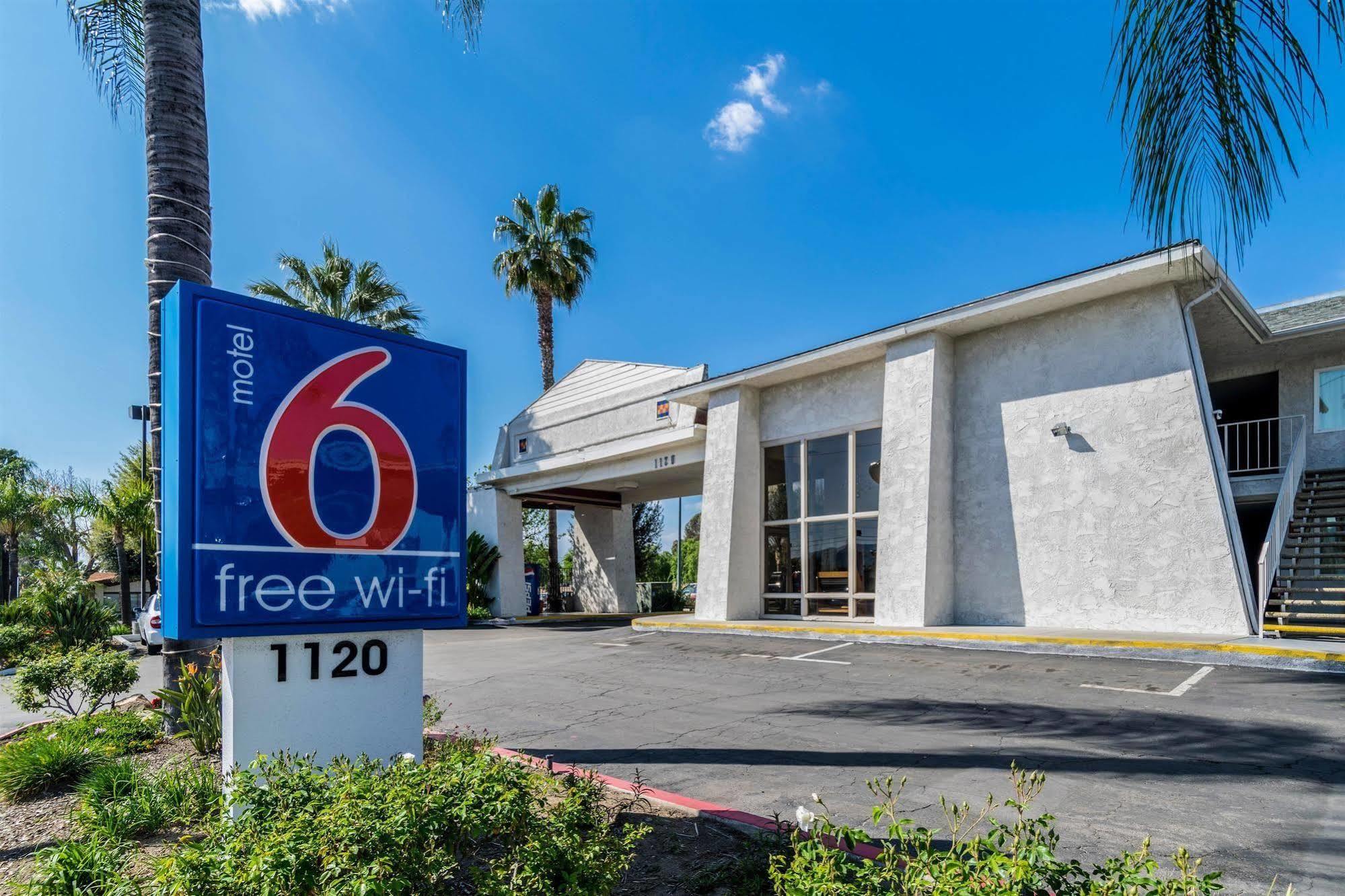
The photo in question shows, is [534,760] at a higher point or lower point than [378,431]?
lower

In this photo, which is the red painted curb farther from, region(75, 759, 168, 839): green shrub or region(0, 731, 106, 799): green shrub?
region(0, 731, 106, 799): green shrub

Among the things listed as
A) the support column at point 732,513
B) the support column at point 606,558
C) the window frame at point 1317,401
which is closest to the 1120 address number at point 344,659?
the support column at point 732,513

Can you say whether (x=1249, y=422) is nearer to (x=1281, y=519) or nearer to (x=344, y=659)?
(x=1281, y=519)

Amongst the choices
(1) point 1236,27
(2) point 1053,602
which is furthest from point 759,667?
(1) point 1236,27

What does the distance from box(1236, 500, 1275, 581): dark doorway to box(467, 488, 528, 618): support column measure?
64.7 feet

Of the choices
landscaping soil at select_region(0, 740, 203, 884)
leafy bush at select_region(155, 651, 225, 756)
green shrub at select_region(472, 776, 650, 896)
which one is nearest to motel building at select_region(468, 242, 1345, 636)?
green shrub at select_region(472, 776, 650, 896)

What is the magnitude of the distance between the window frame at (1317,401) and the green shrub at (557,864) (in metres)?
17.7

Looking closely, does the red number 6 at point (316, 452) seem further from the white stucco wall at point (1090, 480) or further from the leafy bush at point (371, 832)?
the white stucco wall at point (1090, 480)

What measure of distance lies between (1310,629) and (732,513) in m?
10.3

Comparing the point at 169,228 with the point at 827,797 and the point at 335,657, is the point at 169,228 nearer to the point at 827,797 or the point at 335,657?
the point at 335,657

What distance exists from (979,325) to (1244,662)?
711 cm

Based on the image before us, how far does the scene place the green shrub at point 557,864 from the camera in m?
2.56

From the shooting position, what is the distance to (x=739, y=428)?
58.5 ft

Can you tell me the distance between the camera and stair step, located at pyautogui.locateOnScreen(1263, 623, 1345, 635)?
419 inches
